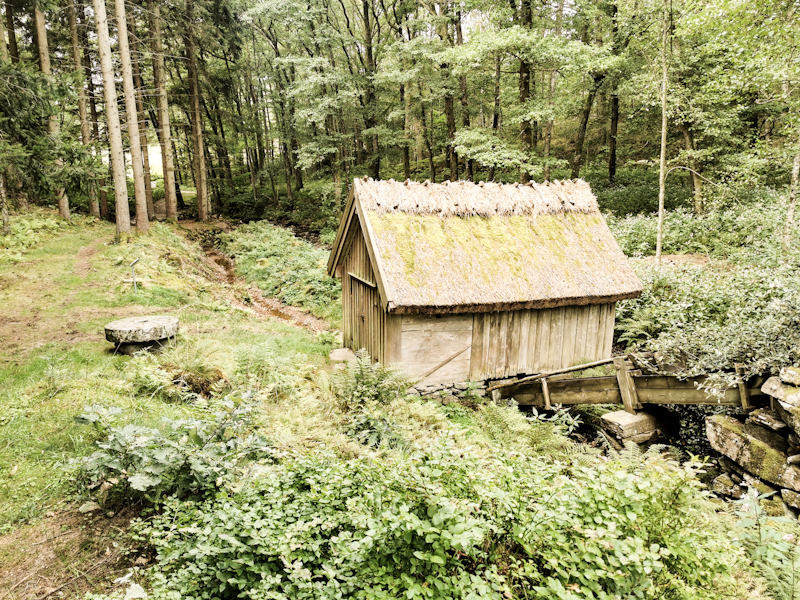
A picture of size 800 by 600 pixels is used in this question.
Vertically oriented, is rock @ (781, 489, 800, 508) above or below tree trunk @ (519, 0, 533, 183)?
below

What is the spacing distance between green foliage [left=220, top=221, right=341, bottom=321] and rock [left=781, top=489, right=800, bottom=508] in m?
12.4

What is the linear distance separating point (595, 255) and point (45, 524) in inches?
419

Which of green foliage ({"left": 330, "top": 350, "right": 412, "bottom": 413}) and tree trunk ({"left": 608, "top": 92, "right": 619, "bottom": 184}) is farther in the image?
tree trunk ({"left": 608, "top": 92, "right": 619, "bottom": 184})

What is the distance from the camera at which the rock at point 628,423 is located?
8.59m

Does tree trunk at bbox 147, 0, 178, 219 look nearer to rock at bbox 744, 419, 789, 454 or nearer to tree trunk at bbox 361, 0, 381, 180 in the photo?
tree trunk at bbox 361, 0, 381, 180

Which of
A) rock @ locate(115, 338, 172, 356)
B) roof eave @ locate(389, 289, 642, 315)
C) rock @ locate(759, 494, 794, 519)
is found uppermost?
roof eave @ locate(389, 289, 642, 315)

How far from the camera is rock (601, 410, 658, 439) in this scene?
8586 mm

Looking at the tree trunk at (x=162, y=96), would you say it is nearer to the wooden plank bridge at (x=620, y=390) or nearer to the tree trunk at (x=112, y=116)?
the tree trunk at (x=112, y=116)

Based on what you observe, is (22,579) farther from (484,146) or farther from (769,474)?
(484,146)

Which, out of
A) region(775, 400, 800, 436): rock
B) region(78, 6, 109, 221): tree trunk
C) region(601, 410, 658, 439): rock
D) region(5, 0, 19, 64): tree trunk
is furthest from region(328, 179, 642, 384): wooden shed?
region(5, 0, 19, 64): tree trunk

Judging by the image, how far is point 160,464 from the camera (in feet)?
13.5

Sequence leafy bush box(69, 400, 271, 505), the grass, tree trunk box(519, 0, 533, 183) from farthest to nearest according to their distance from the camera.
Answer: tree trunk box(519, 0, 533, 183) → the grass → leafy bush box(69, 400, 271, 505)

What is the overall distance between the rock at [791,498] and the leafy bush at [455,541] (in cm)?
409

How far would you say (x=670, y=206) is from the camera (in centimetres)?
1970
